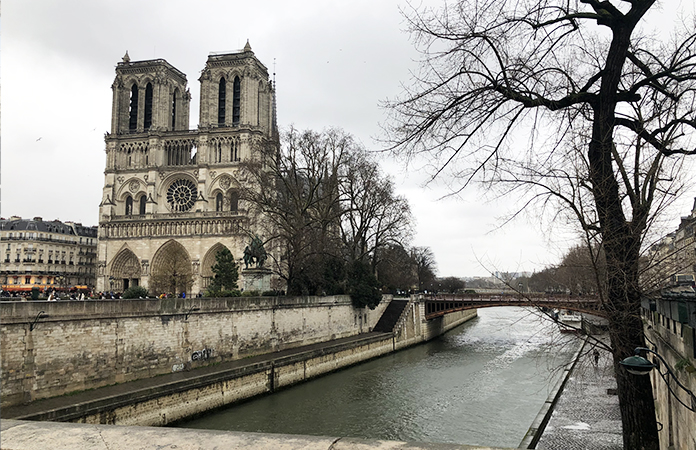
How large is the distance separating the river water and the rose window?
102 feet

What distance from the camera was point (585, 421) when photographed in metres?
13.8

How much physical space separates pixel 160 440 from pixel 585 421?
14378mm

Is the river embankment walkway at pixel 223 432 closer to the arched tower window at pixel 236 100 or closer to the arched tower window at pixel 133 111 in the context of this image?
the arched tower window at pixel 236 100

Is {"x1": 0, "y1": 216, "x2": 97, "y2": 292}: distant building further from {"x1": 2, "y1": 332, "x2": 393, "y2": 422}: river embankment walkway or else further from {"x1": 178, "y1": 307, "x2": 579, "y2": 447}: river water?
{"x1": 2, "y1": 332, "x2": 393, "y2": 422}: river embankment walkway

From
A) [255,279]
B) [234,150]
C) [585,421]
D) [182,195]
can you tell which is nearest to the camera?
[585,421]

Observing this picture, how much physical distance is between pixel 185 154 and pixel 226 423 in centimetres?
4215

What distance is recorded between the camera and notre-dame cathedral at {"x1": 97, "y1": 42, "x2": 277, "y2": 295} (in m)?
Result: 48.1

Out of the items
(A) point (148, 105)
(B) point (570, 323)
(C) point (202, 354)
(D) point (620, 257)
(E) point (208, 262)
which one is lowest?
(B) point (570, 323)

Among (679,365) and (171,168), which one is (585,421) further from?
(171,168)

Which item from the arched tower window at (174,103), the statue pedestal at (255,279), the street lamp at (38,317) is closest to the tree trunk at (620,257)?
the street lamp at (38,317)

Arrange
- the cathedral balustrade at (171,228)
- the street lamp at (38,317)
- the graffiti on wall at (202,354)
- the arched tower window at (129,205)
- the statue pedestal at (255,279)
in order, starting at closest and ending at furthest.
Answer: the street lamp at (38,317), the graffiti on wall at (202,354), the statue pedestal at (255,279), the cathedral balustrade at (171,228), the arched tower window at (129,205)

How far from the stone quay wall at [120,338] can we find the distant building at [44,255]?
116 ft

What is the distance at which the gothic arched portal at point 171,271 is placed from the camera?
4194 centimetres

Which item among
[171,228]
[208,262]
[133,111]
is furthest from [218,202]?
[133,111]
